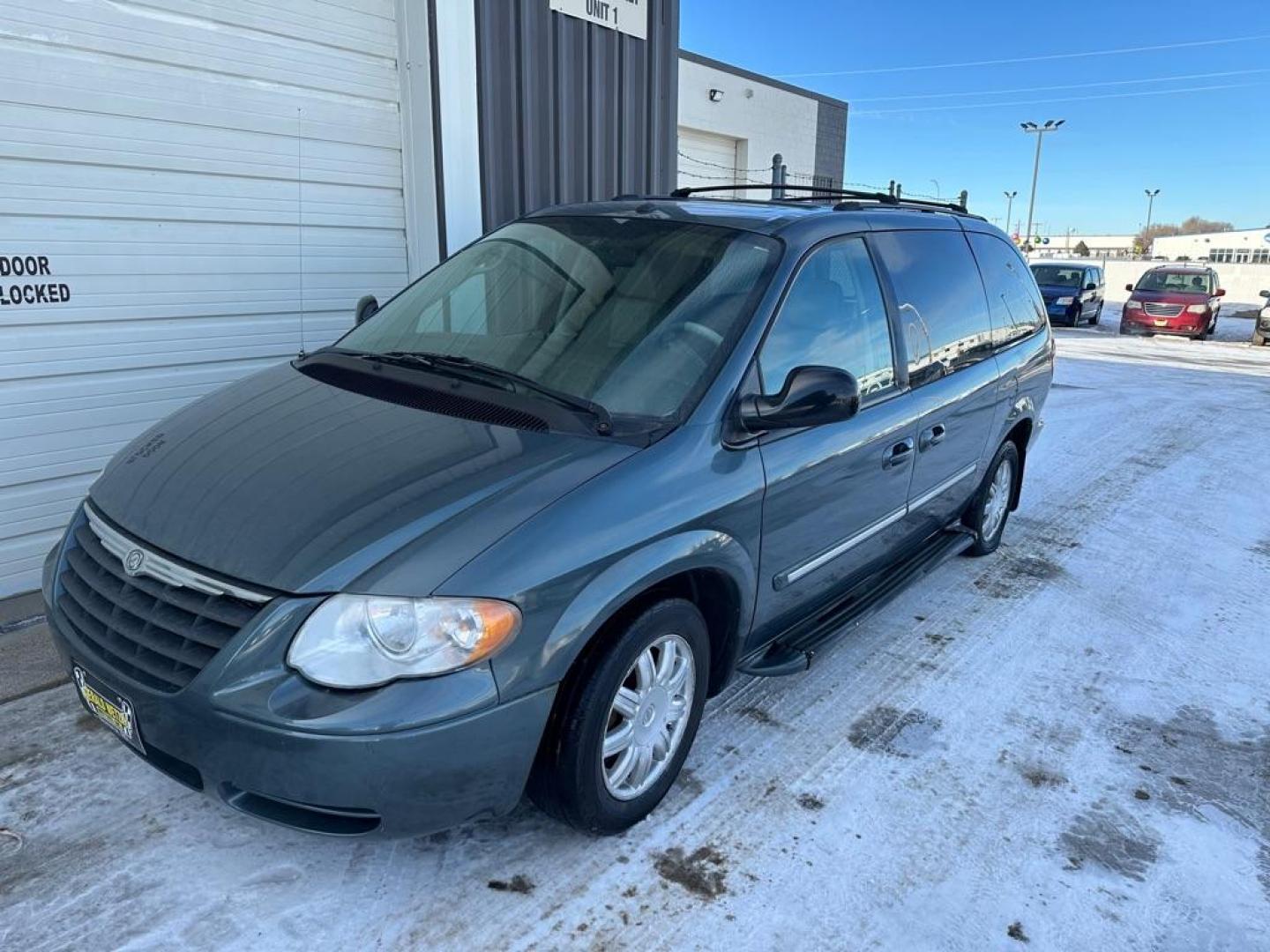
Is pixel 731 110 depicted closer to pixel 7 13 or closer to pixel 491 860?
pixel 7 13

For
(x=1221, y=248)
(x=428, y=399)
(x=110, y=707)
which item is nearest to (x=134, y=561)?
(x=110, y=707)

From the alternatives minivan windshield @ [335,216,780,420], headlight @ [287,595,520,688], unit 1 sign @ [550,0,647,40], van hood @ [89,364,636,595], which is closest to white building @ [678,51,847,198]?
unit 1 sign @ [550,0,647,40]

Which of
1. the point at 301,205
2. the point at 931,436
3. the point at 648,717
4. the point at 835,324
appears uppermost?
the point at 301,205

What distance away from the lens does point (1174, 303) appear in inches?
773

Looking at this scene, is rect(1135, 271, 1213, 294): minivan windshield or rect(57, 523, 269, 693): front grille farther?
rect(1135, 271, 1213, 294): minivan windshield

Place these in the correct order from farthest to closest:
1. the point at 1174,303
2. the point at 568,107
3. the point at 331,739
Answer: the point at 1174,303, the point at 568,107, the point at 331,739

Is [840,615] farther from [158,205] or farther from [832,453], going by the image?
[158,205]

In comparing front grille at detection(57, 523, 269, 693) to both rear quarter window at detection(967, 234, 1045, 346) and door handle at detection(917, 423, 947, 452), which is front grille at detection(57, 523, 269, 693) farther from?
rear quarter window at detection(967, 234, 1045, 346)

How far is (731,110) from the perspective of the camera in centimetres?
2200

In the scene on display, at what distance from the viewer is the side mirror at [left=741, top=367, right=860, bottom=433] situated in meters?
2.76

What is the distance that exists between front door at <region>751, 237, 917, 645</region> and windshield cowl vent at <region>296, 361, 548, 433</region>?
79 cm

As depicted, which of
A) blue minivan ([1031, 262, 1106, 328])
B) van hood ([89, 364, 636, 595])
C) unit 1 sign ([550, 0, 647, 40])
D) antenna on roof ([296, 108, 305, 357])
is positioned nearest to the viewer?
van hood ([89, 364, 636, 595])

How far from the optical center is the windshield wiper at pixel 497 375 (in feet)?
8.82

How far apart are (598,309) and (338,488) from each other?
1.18m
